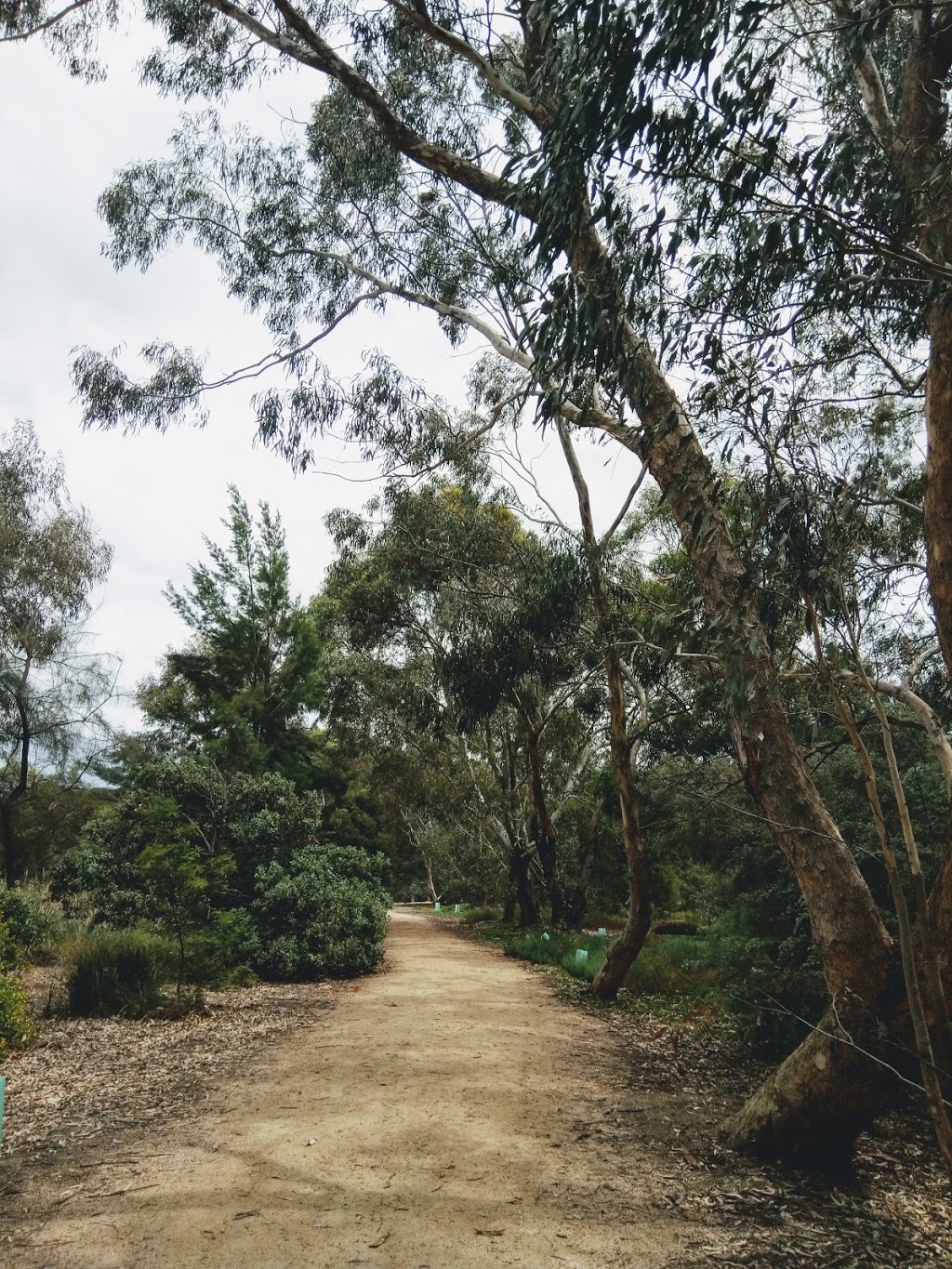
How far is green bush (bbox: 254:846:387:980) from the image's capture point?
1059 cm

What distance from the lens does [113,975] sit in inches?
312

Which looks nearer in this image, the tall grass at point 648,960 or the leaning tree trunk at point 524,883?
the tall grass at point 648,960

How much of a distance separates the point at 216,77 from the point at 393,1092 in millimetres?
10533

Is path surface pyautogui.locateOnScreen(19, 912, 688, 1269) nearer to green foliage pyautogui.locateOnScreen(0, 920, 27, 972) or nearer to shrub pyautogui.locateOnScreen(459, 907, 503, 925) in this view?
green foliage pyautogui.locateOnScreen(0, 920, 27, 972)

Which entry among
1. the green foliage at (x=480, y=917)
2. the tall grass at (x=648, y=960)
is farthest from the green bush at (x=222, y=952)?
the green foliage at (x=480, y=917)

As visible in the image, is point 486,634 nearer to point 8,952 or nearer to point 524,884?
point 8,952

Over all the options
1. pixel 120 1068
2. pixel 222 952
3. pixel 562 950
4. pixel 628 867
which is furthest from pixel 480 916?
pixel 120 1068

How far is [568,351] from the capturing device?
411 cm

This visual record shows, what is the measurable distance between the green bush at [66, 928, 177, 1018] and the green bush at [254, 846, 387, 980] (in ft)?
7.55

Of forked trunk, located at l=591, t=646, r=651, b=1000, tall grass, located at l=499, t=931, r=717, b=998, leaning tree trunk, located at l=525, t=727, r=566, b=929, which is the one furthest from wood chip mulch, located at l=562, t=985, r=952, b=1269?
leaning tree trunk, located at l=525, t=727, r=566, b=929

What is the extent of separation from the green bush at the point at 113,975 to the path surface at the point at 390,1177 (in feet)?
6.59

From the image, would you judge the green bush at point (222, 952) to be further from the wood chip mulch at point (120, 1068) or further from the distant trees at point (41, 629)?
the distant trees at point (41, 629)

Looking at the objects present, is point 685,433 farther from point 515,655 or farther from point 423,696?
point 423,696

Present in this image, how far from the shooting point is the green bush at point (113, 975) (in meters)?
7.71
